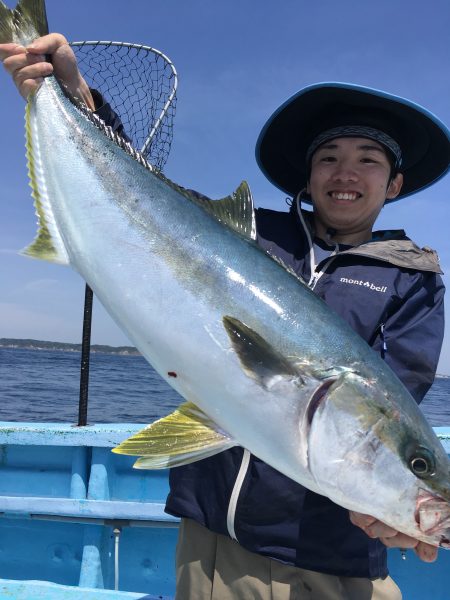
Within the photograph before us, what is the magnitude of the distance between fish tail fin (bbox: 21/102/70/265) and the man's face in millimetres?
1430

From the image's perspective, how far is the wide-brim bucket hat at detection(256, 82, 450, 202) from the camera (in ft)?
9.91

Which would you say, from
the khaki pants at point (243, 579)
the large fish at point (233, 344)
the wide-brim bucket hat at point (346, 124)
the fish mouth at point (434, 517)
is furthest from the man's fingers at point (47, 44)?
the fish mouth at point (434, 517)

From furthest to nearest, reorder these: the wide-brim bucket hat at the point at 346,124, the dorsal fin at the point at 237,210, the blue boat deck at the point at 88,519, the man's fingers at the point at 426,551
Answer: the blue boat deck at the point at 88,519
the wide-brim bucket hat at the point at 346,124
the dorsal fin at the point at 237,210
the man's fingers at the point at 426,551

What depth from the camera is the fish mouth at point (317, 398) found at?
1931 millimetres

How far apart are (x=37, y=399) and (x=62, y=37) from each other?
24.0 meters

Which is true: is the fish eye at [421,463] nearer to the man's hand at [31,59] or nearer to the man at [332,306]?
the man at [332,306]

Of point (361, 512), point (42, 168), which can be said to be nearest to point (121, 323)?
point (42, 168)

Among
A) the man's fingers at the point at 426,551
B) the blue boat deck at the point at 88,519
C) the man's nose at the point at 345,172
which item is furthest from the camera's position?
the blue boat deck at the point at 88,519

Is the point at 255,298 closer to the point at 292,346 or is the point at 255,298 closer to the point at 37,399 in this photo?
the point at 292,346

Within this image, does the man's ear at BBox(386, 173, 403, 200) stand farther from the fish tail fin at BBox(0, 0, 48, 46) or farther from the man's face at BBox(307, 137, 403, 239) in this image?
the fish tail fin at BBox(0, 0, 48, 46)

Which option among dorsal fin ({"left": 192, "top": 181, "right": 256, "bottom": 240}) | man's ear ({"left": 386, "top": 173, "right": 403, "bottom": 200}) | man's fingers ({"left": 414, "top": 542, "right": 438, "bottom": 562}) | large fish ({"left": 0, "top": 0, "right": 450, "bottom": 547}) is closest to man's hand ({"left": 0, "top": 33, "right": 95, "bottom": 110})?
large fish ({"left": 0, "top": 0, "right": 450, "bottom": 547})

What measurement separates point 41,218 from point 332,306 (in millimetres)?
1458

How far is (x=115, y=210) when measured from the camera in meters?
2.35

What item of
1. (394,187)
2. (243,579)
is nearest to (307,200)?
(394,187)
